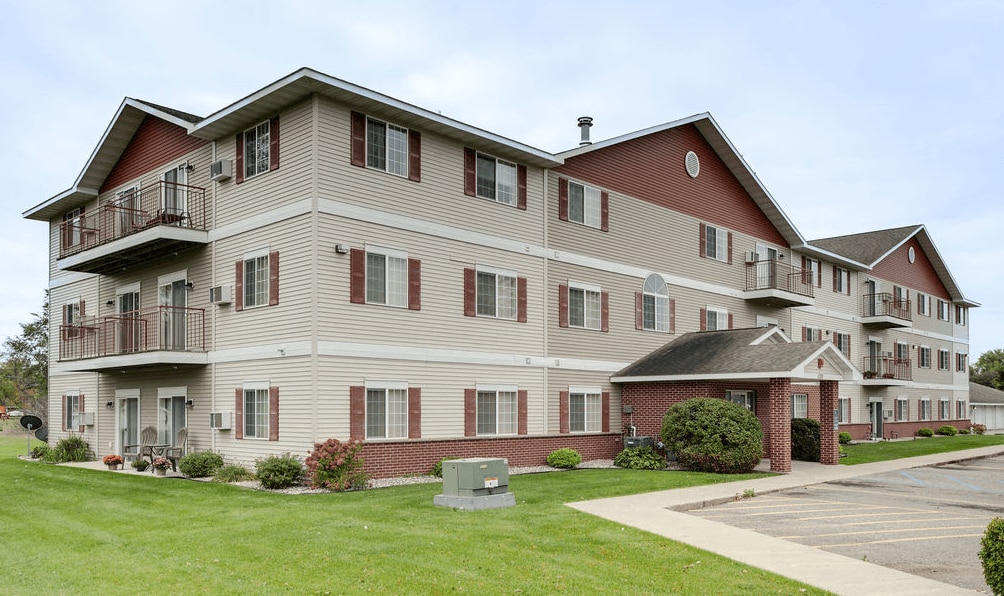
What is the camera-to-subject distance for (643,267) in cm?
2839

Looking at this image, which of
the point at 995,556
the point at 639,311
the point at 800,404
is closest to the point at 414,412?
Result: the point at 639,311

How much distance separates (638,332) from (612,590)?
1933cm

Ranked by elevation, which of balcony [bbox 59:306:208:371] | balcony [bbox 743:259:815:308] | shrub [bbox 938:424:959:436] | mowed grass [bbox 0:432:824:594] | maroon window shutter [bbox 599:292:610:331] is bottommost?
shrub [bbox 938:424:959:436]

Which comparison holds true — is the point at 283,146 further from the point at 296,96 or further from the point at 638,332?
the point at 638,332

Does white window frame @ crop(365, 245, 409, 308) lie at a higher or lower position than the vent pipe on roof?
lower

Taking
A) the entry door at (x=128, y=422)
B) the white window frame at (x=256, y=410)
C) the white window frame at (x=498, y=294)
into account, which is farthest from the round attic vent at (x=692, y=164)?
the entry door at (x=128, y=422)

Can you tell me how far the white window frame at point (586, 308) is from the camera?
1014 inches

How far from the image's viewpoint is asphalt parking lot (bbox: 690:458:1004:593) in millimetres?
11234

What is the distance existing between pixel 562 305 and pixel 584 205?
135 inches

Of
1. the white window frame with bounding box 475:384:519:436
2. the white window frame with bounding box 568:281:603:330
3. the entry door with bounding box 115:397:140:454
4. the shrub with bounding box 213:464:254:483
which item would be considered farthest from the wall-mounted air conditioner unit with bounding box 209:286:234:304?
the white window frame with bounding box 568:281:603:330

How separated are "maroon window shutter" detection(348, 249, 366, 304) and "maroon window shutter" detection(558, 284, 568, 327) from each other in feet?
24.1

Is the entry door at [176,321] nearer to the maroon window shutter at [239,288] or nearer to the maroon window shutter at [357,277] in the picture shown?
the maroon window shutter at [239,288]

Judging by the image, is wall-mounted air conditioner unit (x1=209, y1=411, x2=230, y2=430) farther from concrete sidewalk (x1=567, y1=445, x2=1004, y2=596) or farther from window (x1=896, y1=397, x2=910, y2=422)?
window (x1=896, y1=397, x2=910, y2=422)

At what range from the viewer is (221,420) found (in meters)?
21.2
